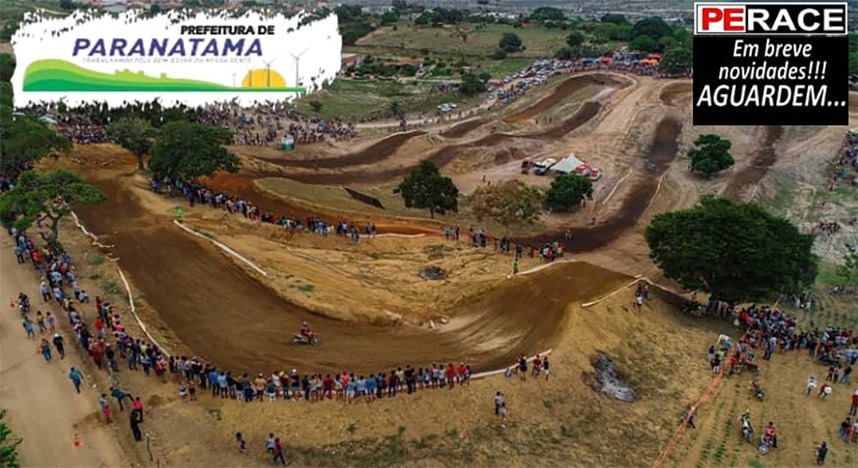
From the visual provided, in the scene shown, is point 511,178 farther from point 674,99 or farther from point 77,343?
point 77,343

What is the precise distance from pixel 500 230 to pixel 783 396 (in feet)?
88.2

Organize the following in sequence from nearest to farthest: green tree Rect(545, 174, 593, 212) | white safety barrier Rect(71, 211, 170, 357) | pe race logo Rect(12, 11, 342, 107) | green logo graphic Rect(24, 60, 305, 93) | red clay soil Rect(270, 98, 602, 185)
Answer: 1. white safety barrier Rect(71, 211, 170, 357)
2. green tree Rect(545, 174, 593, 212)
3. red clay soil Rect(270, 98, 602, 185)
4. pe race logo Rect(12, 11, 342, 107)
5. green logo graphic Rect(24, 60, 305, 93)

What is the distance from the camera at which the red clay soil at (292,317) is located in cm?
3059

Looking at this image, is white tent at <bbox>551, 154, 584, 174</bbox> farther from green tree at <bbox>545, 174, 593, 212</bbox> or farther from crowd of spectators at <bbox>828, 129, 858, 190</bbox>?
crowd of spectators at <bbox>828, 129, 858, 190</bbox>

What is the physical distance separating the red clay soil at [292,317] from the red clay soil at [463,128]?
45.1m

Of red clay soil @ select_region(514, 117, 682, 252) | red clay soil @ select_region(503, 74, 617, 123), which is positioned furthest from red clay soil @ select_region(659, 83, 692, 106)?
red clay soil @ select_region(503, 74, 617, 123)

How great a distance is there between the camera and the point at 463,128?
87.1 meters

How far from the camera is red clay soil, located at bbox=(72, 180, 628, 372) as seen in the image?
3059 cm

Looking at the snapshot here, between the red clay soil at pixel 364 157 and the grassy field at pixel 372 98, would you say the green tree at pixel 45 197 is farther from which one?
the grassy field at pixel 372 98

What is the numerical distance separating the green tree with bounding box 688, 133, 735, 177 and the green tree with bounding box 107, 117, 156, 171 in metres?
52.4

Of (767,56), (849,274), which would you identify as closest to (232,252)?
(849,274)

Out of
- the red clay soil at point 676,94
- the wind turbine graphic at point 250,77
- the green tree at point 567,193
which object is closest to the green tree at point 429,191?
the green tree at point 567,193

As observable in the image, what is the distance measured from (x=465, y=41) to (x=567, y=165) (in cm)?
9321

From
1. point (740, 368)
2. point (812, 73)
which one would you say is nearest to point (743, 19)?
point (812, 73)
